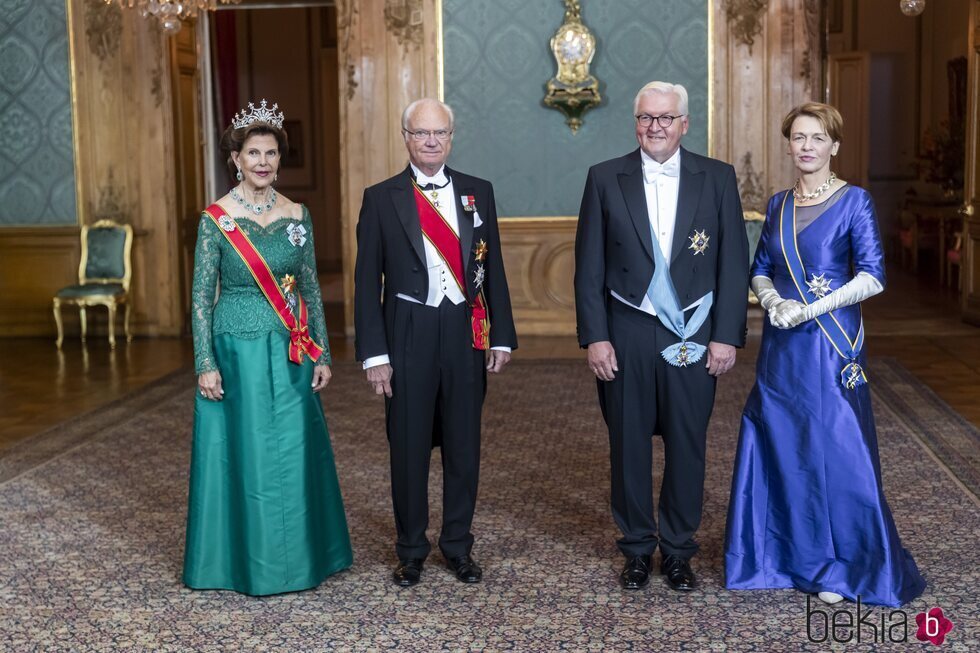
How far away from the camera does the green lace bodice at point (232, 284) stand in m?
3.53

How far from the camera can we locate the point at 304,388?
11.9 feet

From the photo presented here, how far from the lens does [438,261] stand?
3555 mm

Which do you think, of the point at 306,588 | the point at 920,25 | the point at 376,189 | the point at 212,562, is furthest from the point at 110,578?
the point at 920,25

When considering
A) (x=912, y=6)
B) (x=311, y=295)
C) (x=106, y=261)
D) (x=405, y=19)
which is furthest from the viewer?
(x=106, y=261)

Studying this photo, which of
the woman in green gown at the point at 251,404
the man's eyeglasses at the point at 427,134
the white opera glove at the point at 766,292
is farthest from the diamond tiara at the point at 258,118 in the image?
the white opera glove at the point at 766,292

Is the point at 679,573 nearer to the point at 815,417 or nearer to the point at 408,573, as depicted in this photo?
the point at 815,417

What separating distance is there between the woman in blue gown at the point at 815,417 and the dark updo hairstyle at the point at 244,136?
4.78ft

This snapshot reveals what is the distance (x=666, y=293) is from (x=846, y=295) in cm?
49

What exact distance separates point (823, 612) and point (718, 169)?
1270 mm

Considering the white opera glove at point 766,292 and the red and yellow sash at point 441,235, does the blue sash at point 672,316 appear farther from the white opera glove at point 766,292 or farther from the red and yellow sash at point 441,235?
the red and yellow sash at point 441,235

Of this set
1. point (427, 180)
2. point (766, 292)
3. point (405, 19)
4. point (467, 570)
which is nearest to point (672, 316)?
point (766, 292)

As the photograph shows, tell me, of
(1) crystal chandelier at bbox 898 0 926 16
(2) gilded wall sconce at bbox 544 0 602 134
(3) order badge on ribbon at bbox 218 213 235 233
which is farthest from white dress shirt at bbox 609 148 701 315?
(2) gilded wall sconce at bbox 544 0 602 134

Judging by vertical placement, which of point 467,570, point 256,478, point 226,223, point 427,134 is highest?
point 427,134

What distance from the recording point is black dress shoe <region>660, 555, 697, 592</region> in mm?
3518
